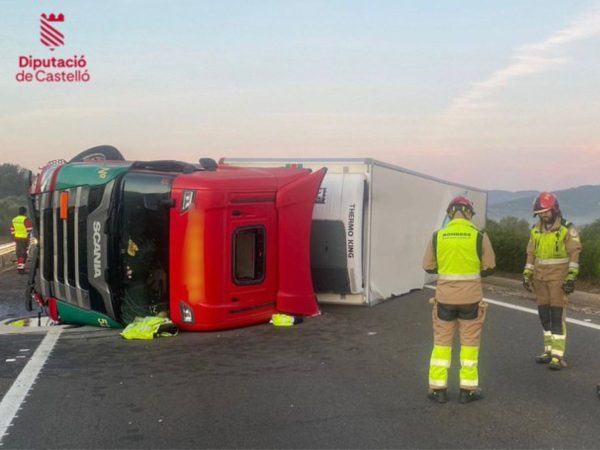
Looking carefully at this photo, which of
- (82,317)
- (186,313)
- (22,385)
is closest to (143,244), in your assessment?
(186,313)

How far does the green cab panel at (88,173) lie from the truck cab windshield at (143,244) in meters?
0.22

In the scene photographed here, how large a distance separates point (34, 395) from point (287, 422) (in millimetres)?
2302

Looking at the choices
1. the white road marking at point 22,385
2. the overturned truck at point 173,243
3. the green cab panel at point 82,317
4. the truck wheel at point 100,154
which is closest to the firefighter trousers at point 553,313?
the overturned truck at point 173,243

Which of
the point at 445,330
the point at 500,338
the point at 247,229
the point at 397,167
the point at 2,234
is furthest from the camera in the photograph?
the point at 2,234

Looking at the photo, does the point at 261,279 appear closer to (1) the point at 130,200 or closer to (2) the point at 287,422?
(1) the point at 130,200

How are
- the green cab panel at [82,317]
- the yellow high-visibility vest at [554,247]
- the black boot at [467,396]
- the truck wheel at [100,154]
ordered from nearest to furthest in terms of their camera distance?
the black boot at [467,396] → the yellow high-visibility vest at [554,247] → the green cab panel at [82,317] → the truck wheel at [100,154]

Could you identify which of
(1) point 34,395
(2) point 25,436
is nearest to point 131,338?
(1) point 34,395

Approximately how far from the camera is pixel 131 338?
7902 millimetres

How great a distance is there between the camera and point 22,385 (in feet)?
19.2

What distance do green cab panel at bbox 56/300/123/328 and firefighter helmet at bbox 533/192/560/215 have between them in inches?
207

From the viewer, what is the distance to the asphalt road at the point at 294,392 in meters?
4.55

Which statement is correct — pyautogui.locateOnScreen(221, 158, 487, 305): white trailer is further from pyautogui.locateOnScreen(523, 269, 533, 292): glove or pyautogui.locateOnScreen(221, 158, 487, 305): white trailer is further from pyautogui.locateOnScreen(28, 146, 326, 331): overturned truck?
pyautogui.locateOnScreen(523, 269, 533, 292): glove

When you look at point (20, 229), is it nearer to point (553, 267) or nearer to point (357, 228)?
point (357, 228)

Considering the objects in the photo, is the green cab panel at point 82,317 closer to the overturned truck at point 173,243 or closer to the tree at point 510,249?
the overturned truck at point 173,243
